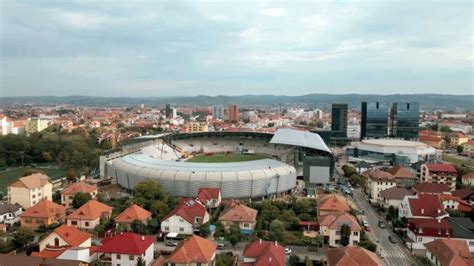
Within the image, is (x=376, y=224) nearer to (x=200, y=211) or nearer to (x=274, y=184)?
(x=274, y=184)

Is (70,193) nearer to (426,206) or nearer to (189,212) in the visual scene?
(189,212)

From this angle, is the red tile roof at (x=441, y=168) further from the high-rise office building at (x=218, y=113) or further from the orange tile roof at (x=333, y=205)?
the high-rise office building at (x=218, y=113)

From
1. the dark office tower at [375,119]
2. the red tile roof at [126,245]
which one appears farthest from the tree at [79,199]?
the dark office tower at [375,119]

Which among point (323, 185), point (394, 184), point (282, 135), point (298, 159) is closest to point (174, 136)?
point (282, 135)

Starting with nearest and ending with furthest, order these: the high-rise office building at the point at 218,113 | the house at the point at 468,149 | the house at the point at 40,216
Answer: the house at the point at 40,216 < the house at the point at 468,149 < the high-rise office building at the point at 218,113

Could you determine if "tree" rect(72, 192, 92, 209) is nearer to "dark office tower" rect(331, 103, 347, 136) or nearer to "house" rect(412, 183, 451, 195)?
"house" rect(412, 183, 451, 195)

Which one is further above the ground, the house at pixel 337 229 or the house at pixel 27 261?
the house at pixel 27 261

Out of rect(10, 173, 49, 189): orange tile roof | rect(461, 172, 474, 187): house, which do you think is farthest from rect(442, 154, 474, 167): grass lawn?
rect(10, 173, 49, 189): orange tile roof
